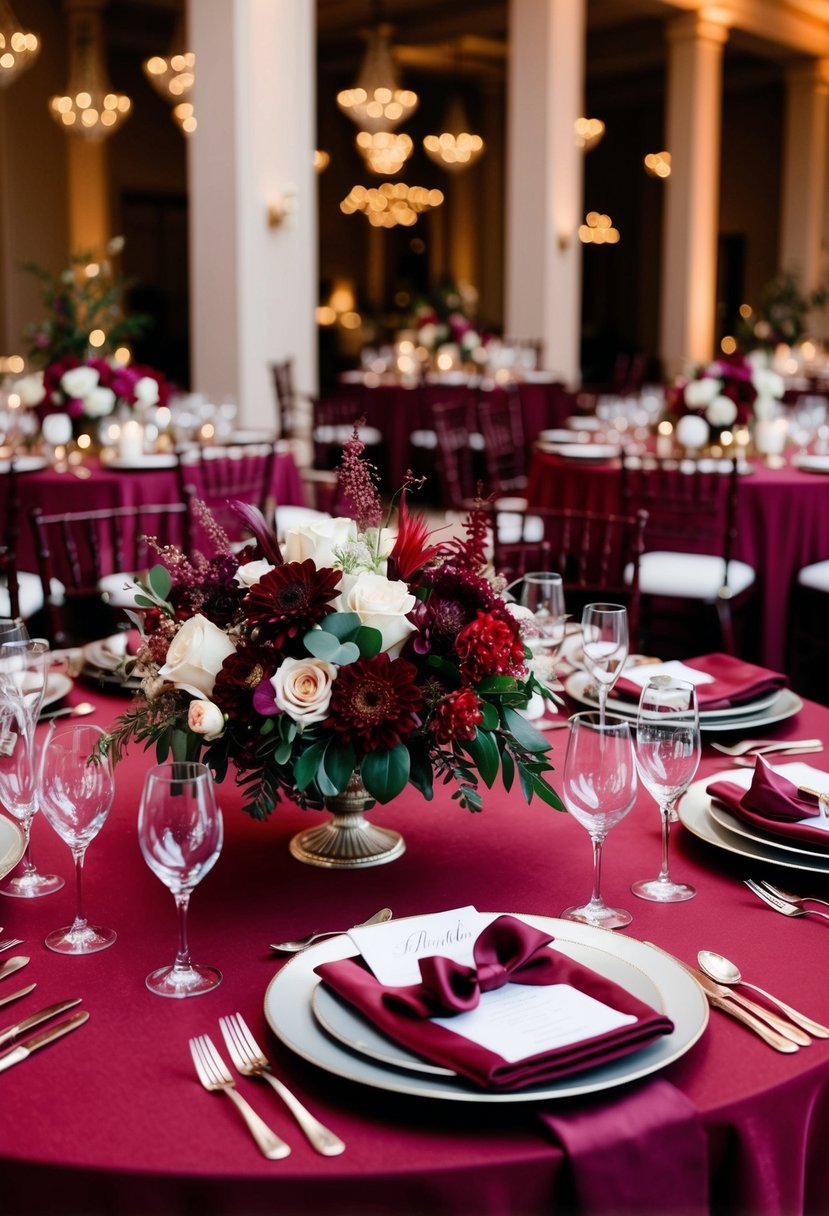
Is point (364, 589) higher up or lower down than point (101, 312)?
lower down

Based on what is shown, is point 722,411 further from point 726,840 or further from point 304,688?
point 304,688

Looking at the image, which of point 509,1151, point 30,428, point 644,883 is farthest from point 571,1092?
point 30,428

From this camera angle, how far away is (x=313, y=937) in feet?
4.30

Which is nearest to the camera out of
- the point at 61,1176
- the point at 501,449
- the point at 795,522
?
the point at 61,1176

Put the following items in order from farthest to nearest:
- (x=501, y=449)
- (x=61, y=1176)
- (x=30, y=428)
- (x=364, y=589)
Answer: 1. (x=501, y=449)
2. (x=30, y=428)
3. (x=364, y=589)
4. (x=61, y=1176)

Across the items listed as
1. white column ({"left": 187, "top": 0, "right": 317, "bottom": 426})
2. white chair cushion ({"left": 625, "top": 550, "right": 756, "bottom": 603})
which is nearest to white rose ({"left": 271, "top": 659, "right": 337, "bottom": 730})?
white chair cushion ({"left": 625, "top": 550, "right": 756, "bottom": 603})

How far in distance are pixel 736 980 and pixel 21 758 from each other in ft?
2.61

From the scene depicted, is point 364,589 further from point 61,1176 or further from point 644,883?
point 61,1176

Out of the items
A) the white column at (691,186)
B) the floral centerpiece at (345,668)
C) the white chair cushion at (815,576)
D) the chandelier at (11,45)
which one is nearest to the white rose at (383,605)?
the floral centerpiece at (345,668)

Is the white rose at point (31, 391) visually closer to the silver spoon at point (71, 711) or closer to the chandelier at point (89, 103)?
the silver spoon at point (71, 711)

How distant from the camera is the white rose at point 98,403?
5.16m

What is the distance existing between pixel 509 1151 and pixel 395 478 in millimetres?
9676

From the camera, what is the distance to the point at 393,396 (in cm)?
1022

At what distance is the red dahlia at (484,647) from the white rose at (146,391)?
4.10 metres
